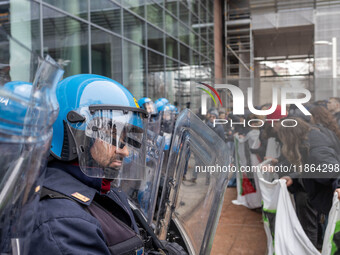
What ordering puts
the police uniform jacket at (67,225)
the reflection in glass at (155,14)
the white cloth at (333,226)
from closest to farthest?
the police uniform jacket at (67,225) → the white cloth at (333,226) → the reflection in glass at (155,14)

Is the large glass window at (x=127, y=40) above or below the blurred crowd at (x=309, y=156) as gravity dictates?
above

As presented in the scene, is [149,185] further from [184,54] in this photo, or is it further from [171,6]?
[184,54]

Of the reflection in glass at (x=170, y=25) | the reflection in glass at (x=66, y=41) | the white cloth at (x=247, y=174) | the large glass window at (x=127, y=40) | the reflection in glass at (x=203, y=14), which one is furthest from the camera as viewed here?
the reflection in glass at (x=203, y=14)

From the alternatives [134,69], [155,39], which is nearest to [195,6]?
[155,39]

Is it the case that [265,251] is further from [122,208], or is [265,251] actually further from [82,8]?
[82,8]

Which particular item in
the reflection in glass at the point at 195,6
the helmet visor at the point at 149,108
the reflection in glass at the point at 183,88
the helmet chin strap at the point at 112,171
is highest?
the reflection in glass at the point at 195,6

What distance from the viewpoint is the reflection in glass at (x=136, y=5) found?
9.05 meters

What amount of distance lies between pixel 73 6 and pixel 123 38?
2.21m

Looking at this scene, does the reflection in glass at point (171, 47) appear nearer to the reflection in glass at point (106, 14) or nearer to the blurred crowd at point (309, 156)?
the reflection in glass at point (106, 14)

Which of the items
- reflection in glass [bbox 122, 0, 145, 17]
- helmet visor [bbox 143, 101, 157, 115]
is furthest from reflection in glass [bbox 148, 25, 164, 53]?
helmet visor [bbox 143, 101, 157, 115]

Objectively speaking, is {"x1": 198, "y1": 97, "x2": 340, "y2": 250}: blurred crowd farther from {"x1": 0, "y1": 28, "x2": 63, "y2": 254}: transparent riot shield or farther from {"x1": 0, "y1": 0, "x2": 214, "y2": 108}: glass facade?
{"x1": 0, "y1": 0, "x2": 214, "y2": 108}: glass facade

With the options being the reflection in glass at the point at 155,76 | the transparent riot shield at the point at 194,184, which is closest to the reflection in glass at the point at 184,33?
the reflection in glass at the point at 155,76

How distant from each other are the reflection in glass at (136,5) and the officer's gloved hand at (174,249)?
8388mm

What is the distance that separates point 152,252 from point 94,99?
68cm
